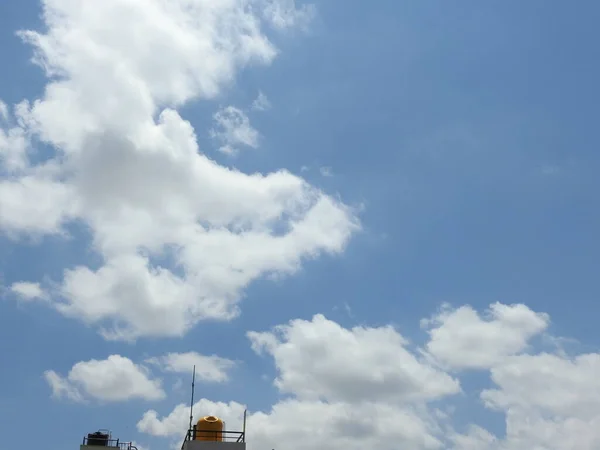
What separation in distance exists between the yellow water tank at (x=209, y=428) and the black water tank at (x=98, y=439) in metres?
15.5

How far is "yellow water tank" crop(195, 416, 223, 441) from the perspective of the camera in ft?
159

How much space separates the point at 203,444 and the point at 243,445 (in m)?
2.68

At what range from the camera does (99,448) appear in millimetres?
60156

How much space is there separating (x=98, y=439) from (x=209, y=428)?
1633 centimetres

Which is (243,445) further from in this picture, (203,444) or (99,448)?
(99,448)

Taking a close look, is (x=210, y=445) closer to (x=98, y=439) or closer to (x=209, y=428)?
(x=209, y=428)

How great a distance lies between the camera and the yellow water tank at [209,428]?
1906 inches

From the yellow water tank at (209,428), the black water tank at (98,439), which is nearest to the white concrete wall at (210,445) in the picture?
the yellow water tank at (209,428)

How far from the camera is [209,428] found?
49281 mm

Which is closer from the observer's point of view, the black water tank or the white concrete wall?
the white concrete wall

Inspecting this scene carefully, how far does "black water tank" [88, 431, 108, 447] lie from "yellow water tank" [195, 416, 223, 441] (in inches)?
610

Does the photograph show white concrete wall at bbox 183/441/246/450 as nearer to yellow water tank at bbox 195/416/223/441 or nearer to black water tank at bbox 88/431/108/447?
yellow water tank at bbox 195/416/223/441

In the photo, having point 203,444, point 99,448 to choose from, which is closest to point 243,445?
point 203,444

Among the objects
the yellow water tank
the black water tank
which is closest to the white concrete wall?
the yellow water tank
